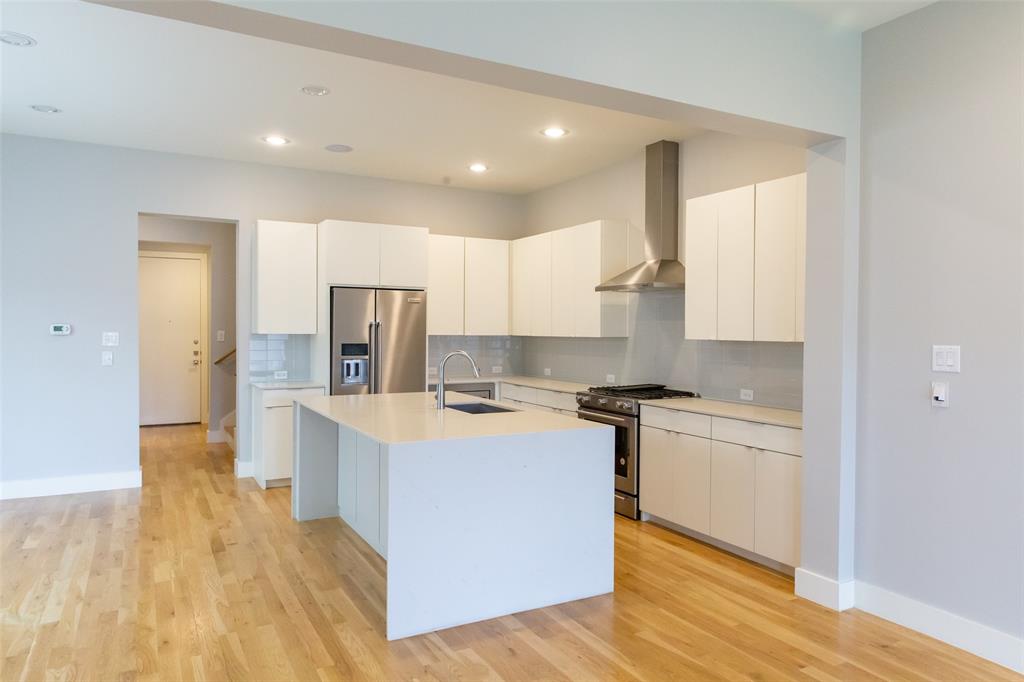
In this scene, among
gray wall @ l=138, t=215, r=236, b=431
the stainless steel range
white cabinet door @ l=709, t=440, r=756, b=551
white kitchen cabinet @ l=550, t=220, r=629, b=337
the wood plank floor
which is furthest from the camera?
gray wall @ l=138, t=215, r=236, b=431

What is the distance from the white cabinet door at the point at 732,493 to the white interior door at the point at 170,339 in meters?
7.16

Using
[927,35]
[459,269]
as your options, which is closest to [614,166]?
[459,269]

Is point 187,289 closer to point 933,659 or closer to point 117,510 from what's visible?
point 117,510

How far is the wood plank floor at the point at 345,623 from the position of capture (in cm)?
263

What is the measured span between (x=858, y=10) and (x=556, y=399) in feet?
11.4

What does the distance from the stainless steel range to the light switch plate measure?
6.34 ft

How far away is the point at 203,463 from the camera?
6.47 m

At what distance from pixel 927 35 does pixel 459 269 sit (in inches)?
166

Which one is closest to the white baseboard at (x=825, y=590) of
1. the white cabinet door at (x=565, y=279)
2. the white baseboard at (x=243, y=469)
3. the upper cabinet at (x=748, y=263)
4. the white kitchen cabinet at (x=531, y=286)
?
the upper cabinet at (x=748, y=263)

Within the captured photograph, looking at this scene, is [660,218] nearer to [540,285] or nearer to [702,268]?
[702,268]

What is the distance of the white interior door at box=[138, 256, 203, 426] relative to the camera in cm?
853

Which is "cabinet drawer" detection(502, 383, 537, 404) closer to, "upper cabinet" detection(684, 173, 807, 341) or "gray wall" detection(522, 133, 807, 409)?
"gray wall" detection(522, 133, 807, 409)

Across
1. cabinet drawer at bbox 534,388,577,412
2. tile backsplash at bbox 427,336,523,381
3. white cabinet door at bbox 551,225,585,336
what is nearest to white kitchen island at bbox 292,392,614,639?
cabinet drawer at bbox 534,388,577,412

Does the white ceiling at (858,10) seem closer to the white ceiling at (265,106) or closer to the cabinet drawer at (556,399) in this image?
the white ceiling at (265,106)
